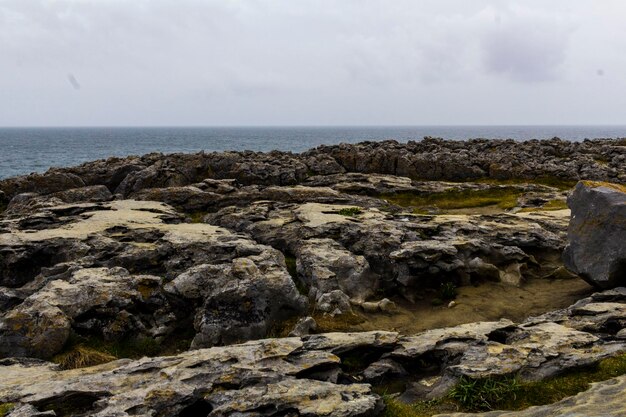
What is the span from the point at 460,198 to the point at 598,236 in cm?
2550

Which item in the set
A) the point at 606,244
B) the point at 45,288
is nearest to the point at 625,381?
the point at 606,244

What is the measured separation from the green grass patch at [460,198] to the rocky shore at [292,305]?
6.94 m

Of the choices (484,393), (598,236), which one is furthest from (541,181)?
(484,393)

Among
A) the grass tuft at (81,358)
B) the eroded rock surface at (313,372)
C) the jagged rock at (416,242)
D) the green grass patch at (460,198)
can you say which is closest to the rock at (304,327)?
the eroded rock surface at (313,372)

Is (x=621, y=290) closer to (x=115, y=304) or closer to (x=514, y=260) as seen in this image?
(x=514, y=260)

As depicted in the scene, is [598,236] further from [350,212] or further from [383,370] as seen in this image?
[350,212]

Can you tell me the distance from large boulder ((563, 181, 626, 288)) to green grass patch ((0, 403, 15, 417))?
869 inches

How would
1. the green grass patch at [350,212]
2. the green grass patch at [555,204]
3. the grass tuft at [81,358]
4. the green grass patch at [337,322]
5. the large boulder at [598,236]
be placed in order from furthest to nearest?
the green grass patch at [555,204]
the green grass patch at [350,212]
the large boulder at [598,236]
the green grass patch at [337,322]
the grass tuft at [81,358]

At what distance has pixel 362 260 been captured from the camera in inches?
913

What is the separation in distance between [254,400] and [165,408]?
2.05 m

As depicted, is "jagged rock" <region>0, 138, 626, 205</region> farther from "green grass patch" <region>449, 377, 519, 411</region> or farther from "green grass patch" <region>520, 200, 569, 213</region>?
"green grass patch" <region>449, 377, 519, 411</region>

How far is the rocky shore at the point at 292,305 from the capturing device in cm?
1129

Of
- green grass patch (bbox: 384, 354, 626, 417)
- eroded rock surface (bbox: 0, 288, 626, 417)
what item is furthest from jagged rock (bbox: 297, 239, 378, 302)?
green grass patch (bbox: 384, 354, 626, 417)

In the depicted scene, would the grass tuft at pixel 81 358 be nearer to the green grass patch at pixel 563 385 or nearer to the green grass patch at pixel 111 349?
the green grass patch at pixel 111 349
